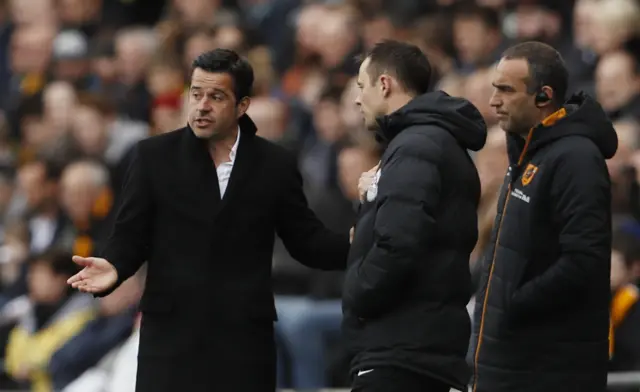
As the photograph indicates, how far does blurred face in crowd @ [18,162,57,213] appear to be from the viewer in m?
12.1

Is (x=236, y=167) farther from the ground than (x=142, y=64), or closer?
closer

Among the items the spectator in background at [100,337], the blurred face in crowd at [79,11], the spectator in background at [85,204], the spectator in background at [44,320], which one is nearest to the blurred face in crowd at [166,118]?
the spectator in background at [85,204]

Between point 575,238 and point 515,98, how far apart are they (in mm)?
666

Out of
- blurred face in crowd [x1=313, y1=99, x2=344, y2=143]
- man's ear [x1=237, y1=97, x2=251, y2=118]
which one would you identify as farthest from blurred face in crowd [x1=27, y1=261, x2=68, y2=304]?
man's ear [x1=237, y1=97, x2=251, y2=118]

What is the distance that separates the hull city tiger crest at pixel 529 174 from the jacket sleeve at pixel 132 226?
1.52 meters

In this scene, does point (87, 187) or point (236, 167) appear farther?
point (87, 187)

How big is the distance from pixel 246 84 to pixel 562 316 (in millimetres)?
1623

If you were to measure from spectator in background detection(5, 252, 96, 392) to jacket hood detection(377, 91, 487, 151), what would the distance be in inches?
185

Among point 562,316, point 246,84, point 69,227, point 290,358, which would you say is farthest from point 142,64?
point 562,316

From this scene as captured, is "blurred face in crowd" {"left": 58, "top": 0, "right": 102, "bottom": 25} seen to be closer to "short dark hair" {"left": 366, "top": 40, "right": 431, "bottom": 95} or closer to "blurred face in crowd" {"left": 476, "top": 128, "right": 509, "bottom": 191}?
"blurred face in crowd" {"left": 476, "top": 128, "right": 509, "bottom": 191}

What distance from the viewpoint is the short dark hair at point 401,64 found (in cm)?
623

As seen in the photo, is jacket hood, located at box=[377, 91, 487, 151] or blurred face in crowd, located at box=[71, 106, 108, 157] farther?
blurred face in crowd, located at box=[71, 106, 108, 157]

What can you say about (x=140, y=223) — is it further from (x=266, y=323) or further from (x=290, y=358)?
(x=290, y=358)

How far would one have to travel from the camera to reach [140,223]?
6.64 m
